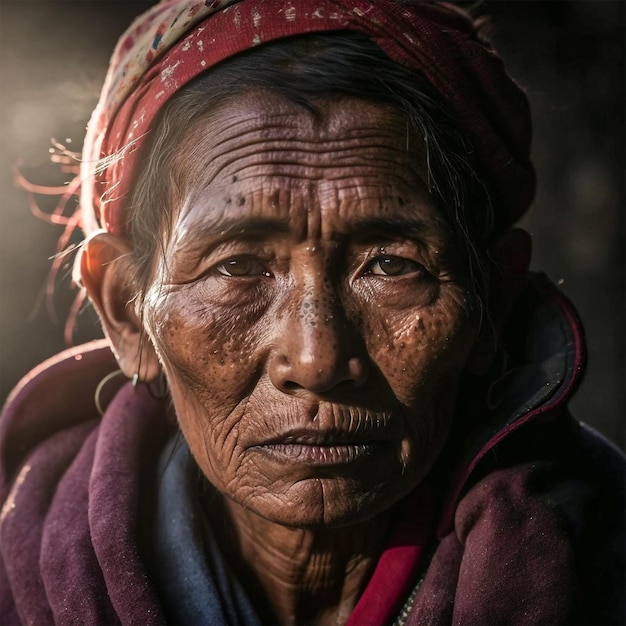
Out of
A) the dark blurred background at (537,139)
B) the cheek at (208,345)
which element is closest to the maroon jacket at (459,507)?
the cheek at (208,345)

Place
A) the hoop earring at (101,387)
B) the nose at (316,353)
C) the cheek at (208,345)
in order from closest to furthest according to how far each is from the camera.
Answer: the nose at (316,353)
the cheek at (208,345)
the hoop earring at (101,387)

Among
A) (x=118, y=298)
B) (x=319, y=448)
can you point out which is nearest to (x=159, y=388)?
(x=118, y=298)

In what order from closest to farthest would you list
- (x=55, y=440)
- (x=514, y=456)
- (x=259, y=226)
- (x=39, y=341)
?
(x=259, y=226) < (x=514, y=456) < (x=55, y=440) < (x=39, y=341)

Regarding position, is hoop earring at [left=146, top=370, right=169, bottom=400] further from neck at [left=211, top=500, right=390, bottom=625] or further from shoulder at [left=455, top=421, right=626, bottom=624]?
shoulder at [left=455, top=421, right=626, bottom=624]

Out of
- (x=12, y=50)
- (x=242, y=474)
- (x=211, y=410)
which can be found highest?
(x=12, y=50)

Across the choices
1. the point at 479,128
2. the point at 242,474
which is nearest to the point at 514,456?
the point at 242,474

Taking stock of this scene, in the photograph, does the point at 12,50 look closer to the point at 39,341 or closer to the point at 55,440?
the point at 39,341

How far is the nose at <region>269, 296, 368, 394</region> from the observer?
1.44 metres

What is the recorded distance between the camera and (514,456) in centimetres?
176

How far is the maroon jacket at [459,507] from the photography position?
162 cm

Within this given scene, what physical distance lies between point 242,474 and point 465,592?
0.54 metres

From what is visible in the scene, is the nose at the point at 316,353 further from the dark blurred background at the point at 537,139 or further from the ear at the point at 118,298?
the dark blurred background at the point at 537,139

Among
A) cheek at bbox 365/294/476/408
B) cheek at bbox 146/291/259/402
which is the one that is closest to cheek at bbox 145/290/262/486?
cheek at bbox 146/291/259/402

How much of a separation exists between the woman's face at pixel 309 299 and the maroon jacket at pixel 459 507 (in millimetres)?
239
